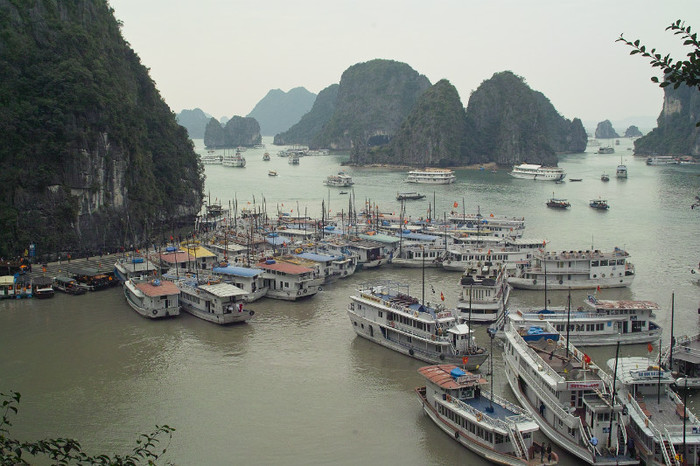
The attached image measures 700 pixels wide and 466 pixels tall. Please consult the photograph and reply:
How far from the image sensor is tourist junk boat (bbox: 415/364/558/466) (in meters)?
15.6

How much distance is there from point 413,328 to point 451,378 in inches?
205

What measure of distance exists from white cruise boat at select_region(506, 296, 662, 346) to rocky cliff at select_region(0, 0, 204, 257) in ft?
87.1

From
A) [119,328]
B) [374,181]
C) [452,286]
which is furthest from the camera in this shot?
[374,181]

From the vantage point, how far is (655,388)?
56.0 ft

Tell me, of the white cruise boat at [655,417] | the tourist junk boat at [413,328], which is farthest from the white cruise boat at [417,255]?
the white cruise boat at [655,417]

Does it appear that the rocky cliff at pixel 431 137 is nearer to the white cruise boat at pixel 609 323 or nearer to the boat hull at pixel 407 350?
the white cruise boat at pixel 609 323

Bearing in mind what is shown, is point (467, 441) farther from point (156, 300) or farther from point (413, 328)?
point (156, 300)

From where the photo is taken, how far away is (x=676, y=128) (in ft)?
455

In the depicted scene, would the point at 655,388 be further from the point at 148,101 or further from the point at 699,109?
the point at 699,109

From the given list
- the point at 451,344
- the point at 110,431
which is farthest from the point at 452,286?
the point at 110,431

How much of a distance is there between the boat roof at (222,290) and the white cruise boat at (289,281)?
3.02m

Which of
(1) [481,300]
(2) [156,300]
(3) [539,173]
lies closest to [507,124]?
(3) [539,173]

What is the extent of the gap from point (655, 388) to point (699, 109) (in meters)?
140

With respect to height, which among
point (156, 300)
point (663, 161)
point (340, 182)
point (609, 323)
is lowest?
point (609, 323)
